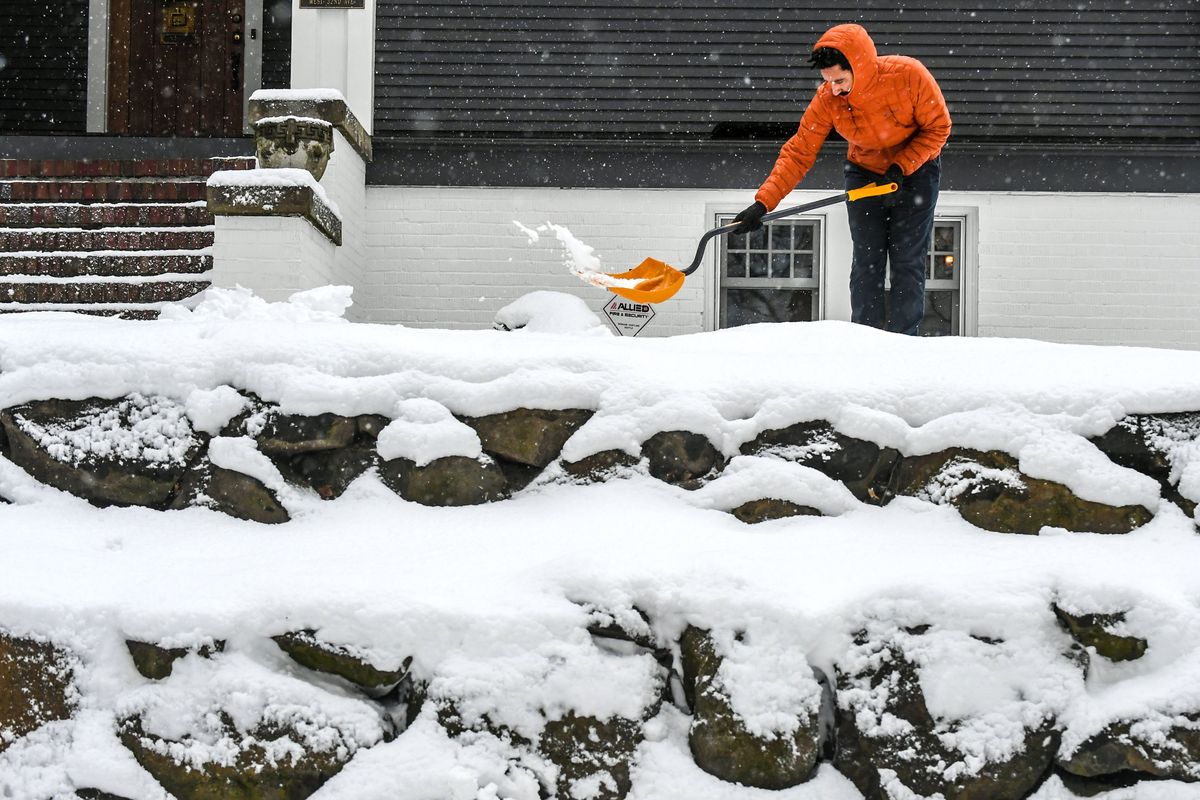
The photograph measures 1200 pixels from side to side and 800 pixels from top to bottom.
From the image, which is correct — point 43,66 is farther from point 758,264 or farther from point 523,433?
point 523,433

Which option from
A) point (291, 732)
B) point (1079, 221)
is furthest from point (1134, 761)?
point (1079, 221)

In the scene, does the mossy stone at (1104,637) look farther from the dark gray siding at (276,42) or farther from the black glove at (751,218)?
the dark gray siding at (276,42)

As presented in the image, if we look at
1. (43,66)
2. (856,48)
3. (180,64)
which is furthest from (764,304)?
(43,66)

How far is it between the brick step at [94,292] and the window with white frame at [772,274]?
10.6 feet

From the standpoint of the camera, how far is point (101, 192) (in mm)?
5969

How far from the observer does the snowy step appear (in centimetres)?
582

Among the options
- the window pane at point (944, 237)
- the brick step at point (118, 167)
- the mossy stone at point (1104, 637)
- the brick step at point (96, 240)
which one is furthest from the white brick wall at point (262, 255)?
the window pane at point (944, 237)

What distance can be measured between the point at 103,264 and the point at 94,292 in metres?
0.23

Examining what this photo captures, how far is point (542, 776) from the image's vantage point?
7.13ft

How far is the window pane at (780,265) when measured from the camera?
694 cm

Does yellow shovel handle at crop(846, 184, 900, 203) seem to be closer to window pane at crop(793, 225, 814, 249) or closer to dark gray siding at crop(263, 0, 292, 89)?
window pane at crop(793, 225, 814, 249)

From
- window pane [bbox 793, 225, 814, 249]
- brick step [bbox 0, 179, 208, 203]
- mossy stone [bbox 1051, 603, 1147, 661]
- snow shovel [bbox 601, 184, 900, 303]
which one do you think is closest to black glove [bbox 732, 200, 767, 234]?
snow shovel [bbox 601, 184, 900, 303]

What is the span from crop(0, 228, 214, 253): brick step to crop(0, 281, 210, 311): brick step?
13.6 inches

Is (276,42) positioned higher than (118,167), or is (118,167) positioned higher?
(276,42)
